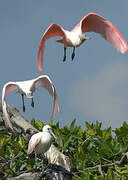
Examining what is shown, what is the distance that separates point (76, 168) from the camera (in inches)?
304

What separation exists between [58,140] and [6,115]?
3.68 feet

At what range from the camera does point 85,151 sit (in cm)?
755

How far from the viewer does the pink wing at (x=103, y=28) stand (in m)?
8.21

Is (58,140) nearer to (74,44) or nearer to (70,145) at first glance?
(70,145)

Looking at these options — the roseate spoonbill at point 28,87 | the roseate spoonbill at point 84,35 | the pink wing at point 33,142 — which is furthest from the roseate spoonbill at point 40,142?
the roseate spoonbill at point 84,35

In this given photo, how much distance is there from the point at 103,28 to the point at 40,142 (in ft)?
9.01

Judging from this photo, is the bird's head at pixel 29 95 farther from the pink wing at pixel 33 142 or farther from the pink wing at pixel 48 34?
the pink wing at pixel 33 142

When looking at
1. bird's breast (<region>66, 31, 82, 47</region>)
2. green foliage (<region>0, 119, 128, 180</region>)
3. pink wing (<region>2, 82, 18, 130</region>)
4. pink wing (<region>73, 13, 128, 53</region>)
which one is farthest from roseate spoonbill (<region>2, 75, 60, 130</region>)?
pink wing (<region>73, 13, 128, 53</region>)

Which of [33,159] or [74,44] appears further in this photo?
[33,159]

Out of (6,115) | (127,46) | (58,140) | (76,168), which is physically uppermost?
(127,46)

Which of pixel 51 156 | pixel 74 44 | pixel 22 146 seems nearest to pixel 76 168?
pixel 51 156

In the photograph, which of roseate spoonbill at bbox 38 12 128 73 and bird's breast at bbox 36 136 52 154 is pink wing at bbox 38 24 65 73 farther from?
bird's breast at bbox 36 136 52 154

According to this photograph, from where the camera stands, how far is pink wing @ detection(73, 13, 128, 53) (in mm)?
8211

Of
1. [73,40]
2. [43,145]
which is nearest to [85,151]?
[43,145]
